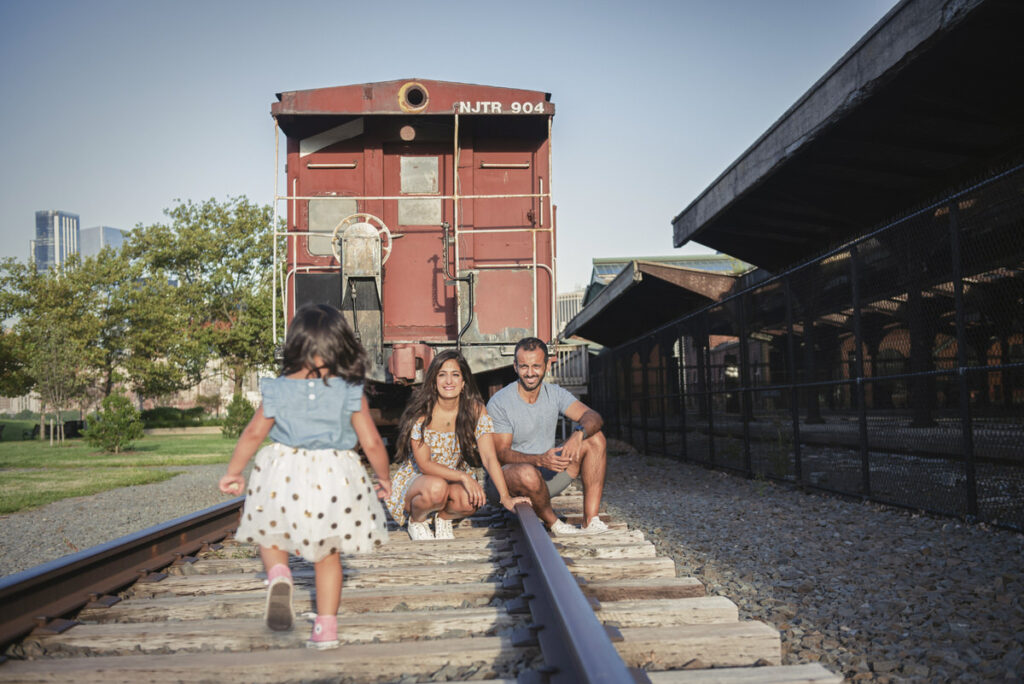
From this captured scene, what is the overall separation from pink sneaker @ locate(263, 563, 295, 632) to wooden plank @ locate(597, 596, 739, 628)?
3.49 feet

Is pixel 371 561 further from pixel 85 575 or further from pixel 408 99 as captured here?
pixel 408 99

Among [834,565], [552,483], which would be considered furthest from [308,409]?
[834,565]

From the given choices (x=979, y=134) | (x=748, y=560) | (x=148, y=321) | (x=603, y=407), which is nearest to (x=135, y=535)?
(x=748, y=560)

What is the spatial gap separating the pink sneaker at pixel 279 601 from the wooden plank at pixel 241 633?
13 cm

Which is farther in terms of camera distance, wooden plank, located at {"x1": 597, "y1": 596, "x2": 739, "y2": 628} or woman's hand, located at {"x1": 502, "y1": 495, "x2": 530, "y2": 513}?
woman's hand, located at {"x1": 502, "y1": 495, "x2": 530, "y2": 513}

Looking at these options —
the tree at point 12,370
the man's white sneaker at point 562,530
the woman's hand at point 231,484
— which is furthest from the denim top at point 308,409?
the tree at point 12,370

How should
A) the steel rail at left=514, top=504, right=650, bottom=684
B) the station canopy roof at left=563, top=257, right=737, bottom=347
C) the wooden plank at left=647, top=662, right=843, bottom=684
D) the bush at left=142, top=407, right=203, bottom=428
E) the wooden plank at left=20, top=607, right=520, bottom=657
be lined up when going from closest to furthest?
1. the steel rail at left=514, top=504, right=650, bottom=684
2. the wooden plank at left=647, top=662, right=843, bottom=684
3. the wooden plank at left=20, top=607, right=520, bottom=657
4. the station canopy roof at left=563, top=257, right=737, bottom=347
5. the bush at left=142, top=407, right=203, bottom=428

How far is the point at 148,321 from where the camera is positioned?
37.6 meters

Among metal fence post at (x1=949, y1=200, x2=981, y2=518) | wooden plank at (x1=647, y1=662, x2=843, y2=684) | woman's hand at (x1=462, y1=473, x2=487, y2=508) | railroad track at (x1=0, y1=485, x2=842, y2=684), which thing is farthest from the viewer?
metal fence post at (x1=949, y1=200, x2=981, y2=518)

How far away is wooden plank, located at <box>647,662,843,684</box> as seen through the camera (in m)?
2.09

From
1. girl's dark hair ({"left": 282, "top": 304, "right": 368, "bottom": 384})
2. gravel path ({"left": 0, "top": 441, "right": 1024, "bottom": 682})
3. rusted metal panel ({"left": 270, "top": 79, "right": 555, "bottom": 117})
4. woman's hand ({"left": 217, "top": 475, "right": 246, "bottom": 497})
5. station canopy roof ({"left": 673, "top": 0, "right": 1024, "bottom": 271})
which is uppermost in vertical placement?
rusted metal panel ({"left": 270, "top": 79, "right": 555, "bottom": 117})

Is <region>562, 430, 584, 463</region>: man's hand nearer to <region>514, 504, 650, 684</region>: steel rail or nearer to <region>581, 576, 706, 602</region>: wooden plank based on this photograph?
<region>514, 504, 650, 684</region>: steel rail

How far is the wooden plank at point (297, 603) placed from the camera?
2982 mm

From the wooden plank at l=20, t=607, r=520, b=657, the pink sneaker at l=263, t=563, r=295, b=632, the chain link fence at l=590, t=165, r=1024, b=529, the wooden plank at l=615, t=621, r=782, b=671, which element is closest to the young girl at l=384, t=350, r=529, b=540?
the wooden plank at l=20, t=607, r=520, b=657
